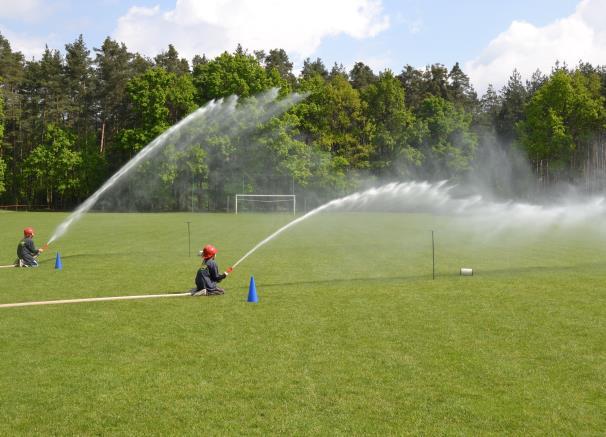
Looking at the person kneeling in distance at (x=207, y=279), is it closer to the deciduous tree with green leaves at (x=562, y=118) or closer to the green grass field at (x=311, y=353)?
the green grass field at (x=311, y=353)

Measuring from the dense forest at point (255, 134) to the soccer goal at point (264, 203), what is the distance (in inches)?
Answer: 65.3

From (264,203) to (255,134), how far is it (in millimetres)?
9507

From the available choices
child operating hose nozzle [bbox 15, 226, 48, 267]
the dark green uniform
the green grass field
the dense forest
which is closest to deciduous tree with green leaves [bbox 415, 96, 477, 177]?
the dense forest

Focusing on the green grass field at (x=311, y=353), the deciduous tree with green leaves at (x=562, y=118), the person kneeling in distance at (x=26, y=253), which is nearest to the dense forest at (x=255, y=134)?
the deciduous tree with green leaves at (x=562, y=118)

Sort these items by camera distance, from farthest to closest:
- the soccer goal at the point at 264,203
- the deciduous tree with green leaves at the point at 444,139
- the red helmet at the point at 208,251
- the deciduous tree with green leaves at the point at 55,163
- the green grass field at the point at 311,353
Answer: the deciduous tree with green leaves at the point at 444,139 → the deciduous tree with green leaves at the point at 55,163 → the soccer goal at the point at 264,203 → the red helmet at the point at 208,251 → the green grass field at the point at 311,353

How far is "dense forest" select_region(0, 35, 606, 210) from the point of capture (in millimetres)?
80000

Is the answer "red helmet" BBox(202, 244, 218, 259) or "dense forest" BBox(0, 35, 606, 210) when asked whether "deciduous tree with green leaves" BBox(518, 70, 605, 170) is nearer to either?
"dense forest" BBox(0, 35, 606, 210)

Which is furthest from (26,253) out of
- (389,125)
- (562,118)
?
(562,118)

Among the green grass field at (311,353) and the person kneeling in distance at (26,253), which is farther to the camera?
the person kneeling in distance at (26,253)

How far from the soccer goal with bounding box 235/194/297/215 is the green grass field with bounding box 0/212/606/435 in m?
56.9

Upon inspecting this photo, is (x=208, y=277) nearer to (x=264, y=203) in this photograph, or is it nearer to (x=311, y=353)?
(x=311, y=353)

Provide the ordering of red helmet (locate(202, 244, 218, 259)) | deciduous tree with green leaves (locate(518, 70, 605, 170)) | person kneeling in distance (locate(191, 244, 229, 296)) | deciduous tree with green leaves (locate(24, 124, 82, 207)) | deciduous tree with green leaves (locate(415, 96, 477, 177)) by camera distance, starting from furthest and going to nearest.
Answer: deciduous tree with green leaves (locate(415, 96, 477, 177)) < deciduous tree with green leaves (locate(24, 124, 82, 207)) < deciduous tree with green leaves (locate(518, 70, 605, 170)) < person kneeling in distance (locate(191, 244, 229, 296)) < red helmet (locate(202, 244, 218, 259))

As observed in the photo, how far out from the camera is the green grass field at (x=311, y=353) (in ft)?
25.5

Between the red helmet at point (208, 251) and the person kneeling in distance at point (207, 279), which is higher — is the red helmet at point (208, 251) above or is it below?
above
